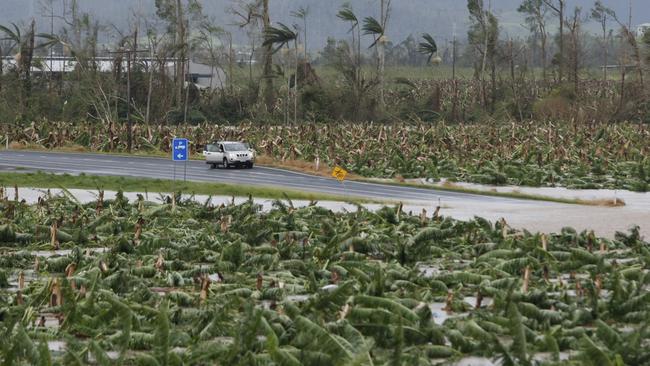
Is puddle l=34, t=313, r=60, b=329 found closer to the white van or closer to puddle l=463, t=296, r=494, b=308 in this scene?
puddle l=463, t=296, r=494, b=308

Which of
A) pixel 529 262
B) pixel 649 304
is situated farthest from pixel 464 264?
pixel 649 304

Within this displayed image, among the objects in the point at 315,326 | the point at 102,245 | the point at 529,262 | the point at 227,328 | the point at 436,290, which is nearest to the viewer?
the point at 315,326

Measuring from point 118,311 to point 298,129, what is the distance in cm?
7009

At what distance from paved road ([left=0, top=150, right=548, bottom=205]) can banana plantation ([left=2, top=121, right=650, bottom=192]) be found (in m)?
4.83

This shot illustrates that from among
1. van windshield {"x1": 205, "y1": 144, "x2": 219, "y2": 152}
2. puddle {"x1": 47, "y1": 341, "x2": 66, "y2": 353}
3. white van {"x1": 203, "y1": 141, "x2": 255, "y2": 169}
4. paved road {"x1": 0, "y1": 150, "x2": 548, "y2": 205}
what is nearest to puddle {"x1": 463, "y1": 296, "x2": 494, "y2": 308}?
puddle {"x1": 47, "y1": 341, "x2": 66, "y2": 353}

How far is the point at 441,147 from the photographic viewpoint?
7844cm

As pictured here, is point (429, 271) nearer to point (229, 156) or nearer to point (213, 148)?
point (229, 156)

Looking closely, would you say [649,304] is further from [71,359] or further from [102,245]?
[102,245]

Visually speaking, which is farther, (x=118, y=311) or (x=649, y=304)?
(x=649, y=304)

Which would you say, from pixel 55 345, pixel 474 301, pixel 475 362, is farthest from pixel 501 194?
pixel 55 345

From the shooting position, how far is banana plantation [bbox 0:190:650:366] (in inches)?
714

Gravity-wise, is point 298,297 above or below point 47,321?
above

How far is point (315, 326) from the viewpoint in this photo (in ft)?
61.1

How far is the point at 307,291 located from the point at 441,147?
178 feet
